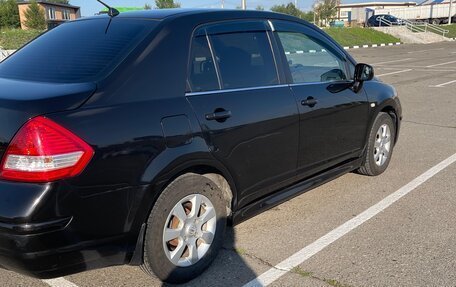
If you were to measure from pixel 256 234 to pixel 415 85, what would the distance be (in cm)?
1079

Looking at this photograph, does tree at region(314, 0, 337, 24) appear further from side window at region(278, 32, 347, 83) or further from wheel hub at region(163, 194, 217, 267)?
wheel hub at region(163, 194, 217, 267)

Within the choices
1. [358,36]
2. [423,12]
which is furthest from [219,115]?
[423,12]

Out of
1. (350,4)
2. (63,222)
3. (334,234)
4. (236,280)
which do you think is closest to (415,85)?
(334,234)

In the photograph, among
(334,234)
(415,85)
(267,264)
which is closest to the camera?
(267,264)

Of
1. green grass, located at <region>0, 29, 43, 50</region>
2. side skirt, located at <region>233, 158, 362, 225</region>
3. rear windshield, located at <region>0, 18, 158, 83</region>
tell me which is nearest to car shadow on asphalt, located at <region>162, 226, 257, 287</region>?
side skirt, located at <region>233, 158, 362, 225</region>

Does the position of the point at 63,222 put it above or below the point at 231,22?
below

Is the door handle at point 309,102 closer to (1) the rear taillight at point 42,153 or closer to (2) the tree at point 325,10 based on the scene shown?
(1) the rear taillight at point 42,153

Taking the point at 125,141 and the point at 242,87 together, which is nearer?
the point at 125,141

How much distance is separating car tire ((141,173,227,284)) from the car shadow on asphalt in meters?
0.07

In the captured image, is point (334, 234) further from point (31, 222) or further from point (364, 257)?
point (31, 222)

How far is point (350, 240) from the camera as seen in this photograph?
12.2ft

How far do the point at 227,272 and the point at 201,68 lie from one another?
4.61ft

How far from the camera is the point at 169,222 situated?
9.75 feet

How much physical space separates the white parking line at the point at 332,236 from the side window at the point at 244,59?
51.0 inches
